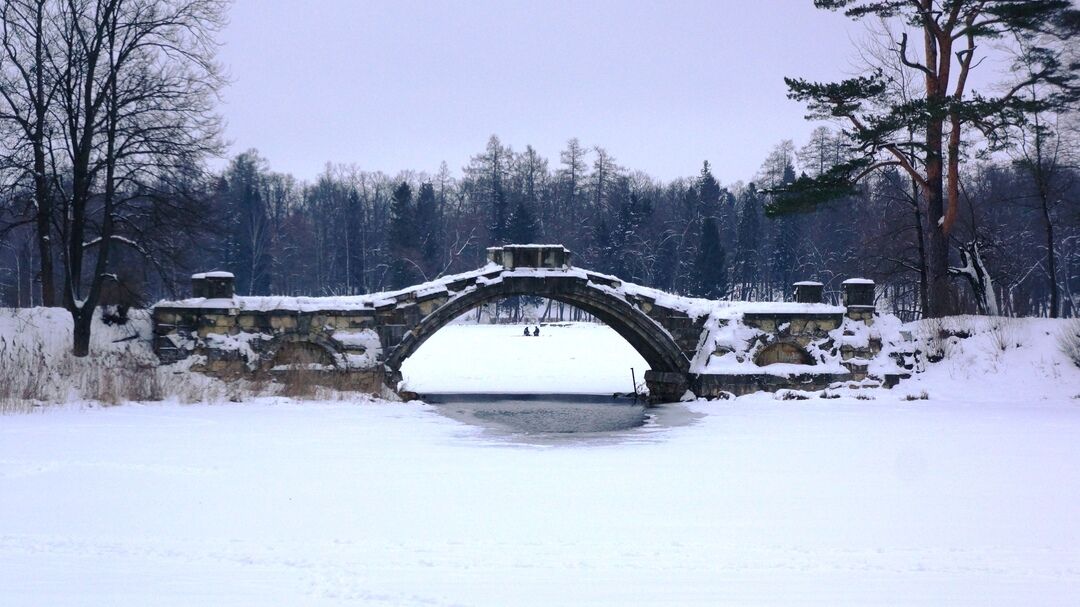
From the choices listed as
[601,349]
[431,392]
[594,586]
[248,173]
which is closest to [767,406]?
[431,392]

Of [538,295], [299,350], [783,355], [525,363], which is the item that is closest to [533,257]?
[538,295]

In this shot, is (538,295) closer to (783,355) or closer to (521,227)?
(783,355)

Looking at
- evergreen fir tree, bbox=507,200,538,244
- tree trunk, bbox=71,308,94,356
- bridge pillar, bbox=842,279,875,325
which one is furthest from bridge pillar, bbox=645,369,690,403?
evergreen fir tree, bbox=507,200,538,244

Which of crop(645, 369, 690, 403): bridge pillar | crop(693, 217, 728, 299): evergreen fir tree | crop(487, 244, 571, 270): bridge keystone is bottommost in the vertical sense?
crop(645, 369, 690, 403): bridge pillar

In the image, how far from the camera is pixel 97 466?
1009cm

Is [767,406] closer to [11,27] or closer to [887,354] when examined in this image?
[887,354]

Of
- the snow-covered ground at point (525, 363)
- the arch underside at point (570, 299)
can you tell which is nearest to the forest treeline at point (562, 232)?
the snow-covered ground at point (525, 363)

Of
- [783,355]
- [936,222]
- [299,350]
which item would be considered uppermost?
[936,222]

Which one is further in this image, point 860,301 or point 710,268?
point 710,268

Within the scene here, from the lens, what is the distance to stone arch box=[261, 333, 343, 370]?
18.0 metres

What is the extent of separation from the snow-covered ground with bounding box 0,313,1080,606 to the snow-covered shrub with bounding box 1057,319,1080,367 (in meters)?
3.81

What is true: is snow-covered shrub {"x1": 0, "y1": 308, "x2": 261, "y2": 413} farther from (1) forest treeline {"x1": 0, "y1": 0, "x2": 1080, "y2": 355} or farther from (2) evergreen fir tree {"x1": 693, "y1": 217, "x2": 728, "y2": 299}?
(2) evergreen fir tree {"x1": 693, "y1": 217, "x2": 728, "y2": 299}

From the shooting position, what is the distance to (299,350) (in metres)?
18.2

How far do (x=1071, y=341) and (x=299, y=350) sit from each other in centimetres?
1425
